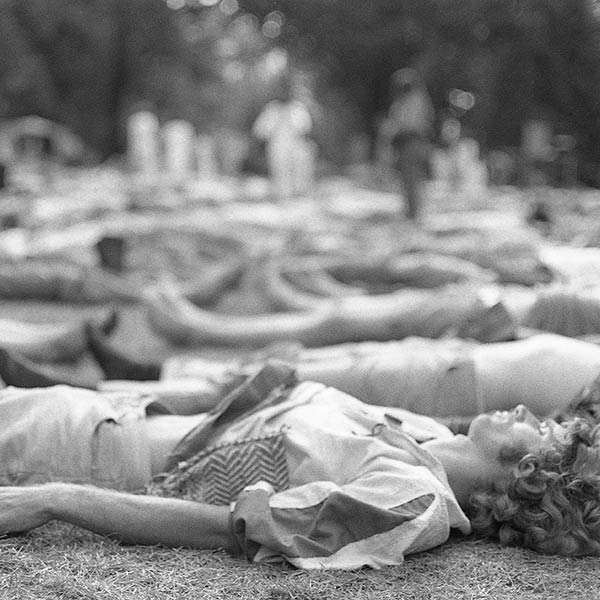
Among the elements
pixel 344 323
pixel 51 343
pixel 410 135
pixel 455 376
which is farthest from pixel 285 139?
pixel 455 376

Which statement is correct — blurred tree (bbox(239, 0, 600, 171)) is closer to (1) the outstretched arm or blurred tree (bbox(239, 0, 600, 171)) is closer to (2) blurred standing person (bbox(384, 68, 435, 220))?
(2) blurred standing person (bbox(384, 68, 435, 220))

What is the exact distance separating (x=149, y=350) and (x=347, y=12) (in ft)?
84.2

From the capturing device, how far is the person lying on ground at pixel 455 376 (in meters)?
2.94

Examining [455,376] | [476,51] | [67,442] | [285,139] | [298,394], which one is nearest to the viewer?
[67,442]

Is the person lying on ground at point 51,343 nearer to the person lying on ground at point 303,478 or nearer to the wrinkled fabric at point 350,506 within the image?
the person lying on ground at point 303,478

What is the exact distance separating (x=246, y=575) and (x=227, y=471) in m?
0.35

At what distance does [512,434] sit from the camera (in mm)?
2262

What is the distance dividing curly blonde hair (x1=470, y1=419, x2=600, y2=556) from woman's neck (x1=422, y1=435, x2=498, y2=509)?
3.5 inches

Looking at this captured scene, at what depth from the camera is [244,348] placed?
4.57 meters

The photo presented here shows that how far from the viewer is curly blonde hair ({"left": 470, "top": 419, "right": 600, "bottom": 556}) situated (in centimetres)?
216

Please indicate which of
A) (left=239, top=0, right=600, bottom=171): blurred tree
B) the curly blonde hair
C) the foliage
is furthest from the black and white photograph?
the foliage

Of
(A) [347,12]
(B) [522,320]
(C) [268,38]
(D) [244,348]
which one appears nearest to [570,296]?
(B) [522,320]

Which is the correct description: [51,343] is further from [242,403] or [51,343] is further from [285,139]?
[285,139]

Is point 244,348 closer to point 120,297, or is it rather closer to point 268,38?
point 120,297
